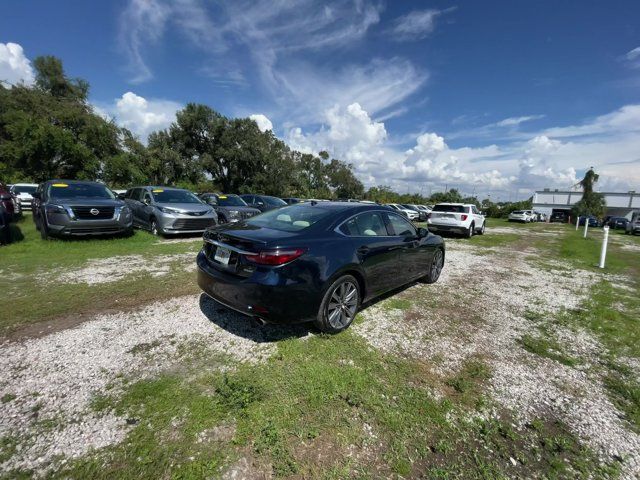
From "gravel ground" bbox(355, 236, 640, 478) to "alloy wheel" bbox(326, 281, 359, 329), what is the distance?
0.84 ft

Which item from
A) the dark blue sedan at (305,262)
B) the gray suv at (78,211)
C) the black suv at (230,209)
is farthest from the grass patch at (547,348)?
the gray suv at (78,211)

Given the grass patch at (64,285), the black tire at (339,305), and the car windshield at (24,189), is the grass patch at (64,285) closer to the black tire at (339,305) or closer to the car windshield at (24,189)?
the black tire at (339,305)

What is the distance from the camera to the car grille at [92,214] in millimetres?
7590

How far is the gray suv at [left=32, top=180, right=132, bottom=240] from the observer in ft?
24.3

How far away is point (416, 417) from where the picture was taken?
7.89 feet

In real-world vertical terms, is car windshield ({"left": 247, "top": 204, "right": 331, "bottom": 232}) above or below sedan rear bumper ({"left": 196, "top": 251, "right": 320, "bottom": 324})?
above

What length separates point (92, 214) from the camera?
7797mm

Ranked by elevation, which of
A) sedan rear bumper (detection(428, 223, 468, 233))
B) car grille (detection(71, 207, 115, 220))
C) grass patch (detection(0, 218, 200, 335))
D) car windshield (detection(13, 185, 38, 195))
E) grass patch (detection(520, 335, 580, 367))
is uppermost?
car windshield (detection(13, 185, 38, 195))

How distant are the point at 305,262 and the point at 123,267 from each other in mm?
4716

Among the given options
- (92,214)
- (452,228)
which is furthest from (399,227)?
(452,228)

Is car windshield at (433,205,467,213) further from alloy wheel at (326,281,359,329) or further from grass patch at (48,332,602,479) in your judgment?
grass patch at (48,332,602,479)

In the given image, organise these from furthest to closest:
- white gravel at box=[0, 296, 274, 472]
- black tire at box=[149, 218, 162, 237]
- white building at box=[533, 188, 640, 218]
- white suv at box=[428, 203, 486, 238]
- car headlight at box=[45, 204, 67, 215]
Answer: white building at box=[533, 188, 640, 218], white suv at box=[428, 203, 486, 238], black tire at box=[149, 218, 162, 237], car headlight at box=[45, 204, 67, 215], white gravel at box=[0, 296, 274, 472]

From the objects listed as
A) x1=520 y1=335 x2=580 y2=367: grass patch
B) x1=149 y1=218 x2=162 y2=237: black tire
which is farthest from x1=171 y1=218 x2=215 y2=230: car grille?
x1=520 y1=335 x2=580 y2=367: grass patch

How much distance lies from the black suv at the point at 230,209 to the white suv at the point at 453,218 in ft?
28.0
